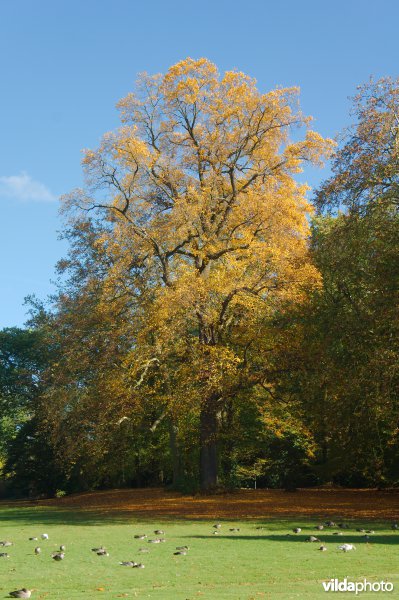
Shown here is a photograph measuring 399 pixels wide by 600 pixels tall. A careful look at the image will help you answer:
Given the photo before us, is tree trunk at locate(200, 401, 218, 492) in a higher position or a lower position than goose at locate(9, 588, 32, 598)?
higher

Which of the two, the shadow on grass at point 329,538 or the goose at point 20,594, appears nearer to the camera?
the goose at point 20,594

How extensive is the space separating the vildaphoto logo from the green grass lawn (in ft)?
0.53

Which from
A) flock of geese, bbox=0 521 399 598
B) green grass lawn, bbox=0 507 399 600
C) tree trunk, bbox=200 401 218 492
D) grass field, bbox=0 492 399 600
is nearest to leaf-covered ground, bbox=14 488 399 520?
tree trunk, bbox=200 401 218 492

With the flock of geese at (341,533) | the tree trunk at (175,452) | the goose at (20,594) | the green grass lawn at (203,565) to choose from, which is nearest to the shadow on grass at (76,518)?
the green grass lawn at (203,565)

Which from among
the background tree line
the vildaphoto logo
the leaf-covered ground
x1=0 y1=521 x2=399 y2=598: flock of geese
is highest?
the background tree line

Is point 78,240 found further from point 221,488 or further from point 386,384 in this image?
point 386,384

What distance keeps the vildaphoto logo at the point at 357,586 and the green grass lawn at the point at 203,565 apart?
16 cm

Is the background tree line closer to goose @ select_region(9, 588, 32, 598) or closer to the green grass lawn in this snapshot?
the green grass lawn

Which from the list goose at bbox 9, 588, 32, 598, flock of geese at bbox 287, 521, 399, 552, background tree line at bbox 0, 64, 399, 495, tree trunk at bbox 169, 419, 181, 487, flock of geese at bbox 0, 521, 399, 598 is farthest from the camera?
tree trunk at bbox 169, 419, 181, 487

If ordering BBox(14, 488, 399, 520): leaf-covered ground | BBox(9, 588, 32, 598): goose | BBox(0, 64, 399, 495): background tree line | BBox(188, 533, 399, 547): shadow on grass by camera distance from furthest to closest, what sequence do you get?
BBox(0, 64, 399, 495): background tree line → BBox(14, 488, 399, 520): leaf-covered ground → BBox(188, 533, 399, 547): shadow on grass → BBox(9, 588, 32, 598): goose

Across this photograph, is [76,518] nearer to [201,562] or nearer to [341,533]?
[341,533]

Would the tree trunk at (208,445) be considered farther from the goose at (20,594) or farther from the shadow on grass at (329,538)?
the goose at (20,594)

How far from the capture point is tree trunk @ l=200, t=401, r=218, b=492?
29.5 meters

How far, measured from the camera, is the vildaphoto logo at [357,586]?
8.97 m
